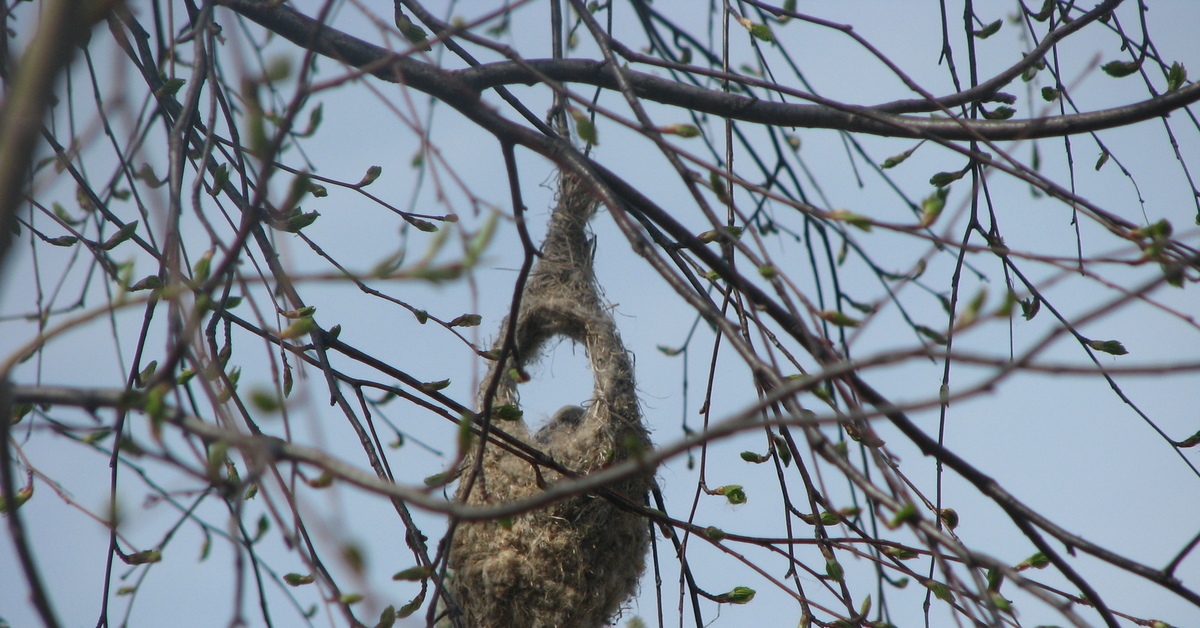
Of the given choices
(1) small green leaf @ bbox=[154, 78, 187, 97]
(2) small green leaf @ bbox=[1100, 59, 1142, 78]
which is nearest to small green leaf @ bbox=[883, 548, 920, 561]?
(2) small green leaf @ bbox=[1100, 59, 1142, 78]

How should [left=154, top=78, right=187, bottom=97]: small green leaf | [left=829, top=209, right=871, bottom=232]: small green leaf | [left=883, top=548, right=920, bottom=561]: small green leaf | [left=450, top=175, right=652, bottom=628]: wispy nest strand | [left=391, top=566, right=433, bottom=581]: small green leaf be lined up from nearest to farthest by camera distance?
[left=829, top=209, right=871, bottom=232]: small green leaf
[left=391, top=566, right=433, bottom=581]: small green leaf
[left=883, top=548, right=920, bottom=561]: small green leaf
[left=154, top=78, right=187, bottom=97]: small green leaf
[left=450, top=175, right=652, bottom=628]: wispy nest strand

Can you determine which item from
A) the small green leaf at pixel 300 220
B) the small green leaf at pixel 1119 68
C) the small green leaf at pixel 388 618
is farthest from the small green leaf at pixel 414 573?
the small green leaf at pixel 1119 68

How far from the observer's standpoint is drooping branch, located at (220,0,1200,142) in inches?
53.2

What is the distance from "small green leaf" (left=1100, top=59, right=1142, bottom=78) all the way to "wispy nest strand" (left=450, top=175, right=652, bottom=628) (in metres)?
1.10

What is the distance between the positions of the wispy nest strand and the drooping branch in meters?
0.55

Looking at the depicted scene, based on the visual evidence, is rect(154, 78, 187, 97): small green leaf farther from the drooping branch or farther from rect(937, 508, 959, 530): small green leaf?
rect(937, 508, 959, 530): small green leaf

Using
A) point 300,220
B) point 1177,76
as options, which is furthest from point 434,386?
point 1177,76

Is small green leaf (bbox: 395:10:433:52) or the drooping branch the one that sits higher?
small green leaf (bbox: 395:10:433:52)

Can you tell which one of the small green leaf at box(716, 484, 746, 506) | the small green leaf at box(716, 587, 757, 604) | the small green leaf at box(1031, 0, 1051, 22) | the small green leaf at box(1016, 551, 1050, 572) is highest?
the small green leaf at box(1031, 0, 1051, 22)

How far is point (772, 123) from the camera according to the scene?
5.23 feet

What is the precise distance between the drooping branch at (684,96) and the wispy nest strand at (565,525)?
549 millimetres

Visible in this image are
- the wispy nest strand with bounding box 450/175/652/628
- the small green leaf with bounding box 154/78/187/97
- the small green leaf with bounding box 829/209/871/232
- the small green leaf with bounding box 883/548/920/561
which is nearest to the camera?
the small green leaf with bounding box 829/209/871/232

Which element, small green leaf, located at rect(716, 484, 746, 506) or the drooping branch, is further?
small green leaf, located at rect(716, 484, 746, 506)

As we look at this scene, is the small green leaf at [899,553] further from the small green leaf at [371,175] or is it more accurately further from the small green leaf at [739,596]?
the small green leaf at [371,175]
